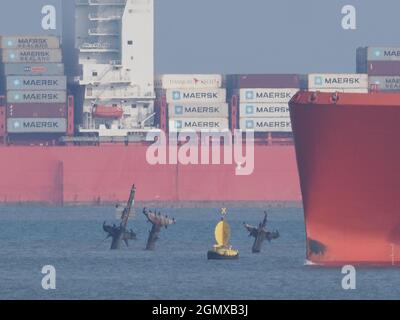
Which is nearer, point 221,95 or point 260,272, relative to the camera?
point 260,272

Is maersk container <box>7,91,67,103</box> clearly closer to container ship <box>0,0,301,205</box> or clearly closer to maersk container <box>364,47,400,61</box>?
container ship <box>0,0,301,205</box>

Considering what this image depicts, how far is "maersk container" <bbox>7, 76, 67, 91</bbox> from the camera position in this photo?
287 ft

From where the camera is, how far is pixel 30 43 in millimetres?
86812

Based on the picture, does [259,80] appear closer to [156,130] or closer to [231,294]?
[156,130]

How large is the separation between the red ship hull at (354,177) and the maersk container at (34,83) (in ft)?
148

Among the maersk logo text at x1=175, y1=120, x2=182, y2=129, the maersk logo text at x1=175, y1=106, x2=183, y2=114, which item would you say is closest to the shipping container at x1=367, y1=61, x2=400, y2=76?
the maersk logo text at x1=175, y1=106, x2=183, y2=114

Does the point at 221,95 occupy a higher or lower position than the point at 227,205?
higher

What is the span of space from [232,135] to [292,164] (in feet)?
11.7

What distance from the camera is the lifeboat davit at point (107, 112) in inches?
3538

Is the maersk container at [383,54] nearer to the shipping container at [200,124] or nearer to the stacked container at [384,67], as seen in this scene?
the stacked container at [384,67]

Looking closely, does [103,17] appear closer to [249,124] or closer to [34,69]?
[34,69]

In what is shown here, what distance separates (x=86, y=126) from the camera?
90625 millimetres

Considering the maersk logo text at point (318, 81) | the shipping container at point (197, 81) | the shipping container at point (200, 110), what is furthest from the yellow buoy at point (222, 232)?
the maersk logo text at point (318, 81)
